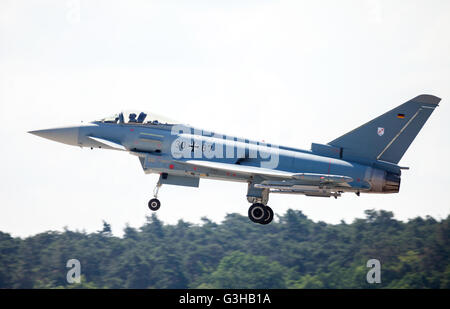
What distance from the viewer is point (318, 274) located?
65.7m

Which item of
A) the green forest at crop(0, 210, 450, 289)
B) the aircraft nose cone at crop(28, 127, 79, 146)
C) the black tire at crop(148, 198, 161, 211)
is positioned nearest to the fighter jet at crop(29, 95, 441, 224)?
the black tire at crop(148, 198, 161, 211)

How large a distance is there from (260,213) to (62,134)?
823 centimetres

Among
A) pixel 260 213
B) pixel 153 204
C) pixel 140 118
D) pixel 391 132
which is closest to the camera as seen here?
pixel 391 132

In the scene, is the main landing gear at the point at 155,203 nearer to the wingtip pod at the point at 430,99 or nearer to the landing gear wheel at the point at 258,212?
the landing gear wheel at the point at 258,212

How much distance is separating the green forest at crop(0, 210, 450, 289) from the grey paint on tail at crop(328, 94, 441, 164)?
35.0 m

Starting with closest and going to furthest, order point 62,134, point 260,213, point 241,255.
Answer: point 260,213 < point 62,134 < point 241,255

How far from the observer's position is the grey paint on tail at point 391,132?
26859mm

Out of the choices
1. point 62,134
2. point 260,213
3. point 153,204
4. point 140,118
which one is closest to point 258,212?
point 260,213

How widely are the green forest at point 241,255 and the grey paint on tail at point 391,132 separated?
3501 centimetres

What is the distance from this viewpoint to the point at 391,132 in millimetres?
26922

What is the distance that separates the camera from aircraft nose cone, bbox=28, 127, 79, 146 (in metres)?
28.1

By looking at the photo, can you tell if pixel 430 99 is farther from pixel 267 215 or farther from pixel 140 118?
pixel 140 118

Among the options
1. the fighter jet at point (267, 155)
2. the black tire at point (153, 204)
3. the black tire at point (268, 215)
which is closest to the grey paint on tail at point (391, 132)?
the fighter jet at point (267, 155)
